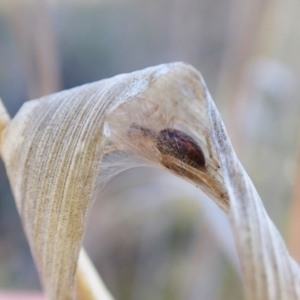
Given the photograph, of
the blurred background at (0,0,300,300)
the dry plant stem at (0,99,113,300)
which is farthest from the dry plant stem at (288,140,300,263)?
the dry plant stem at (0,99,113,300)

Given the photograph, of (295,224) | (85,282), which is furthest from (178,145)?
(295,224)

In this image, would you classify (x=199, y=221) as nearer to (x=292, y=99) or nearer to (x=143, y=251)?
(x=143, y=251)

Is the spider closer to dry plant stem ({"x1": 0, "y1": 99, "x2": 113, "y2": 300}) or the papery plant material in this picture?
the papery plant material

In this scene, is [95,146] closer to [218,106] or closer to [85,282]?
[85,282]

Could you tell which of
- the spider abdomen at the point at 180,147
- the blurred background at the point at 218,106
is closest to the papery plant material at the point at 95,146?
the spider abdomen at the point at 180,147

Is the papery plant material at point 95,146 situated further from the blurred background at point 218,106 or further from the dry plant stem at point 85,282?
the blurred background at point 218,106
